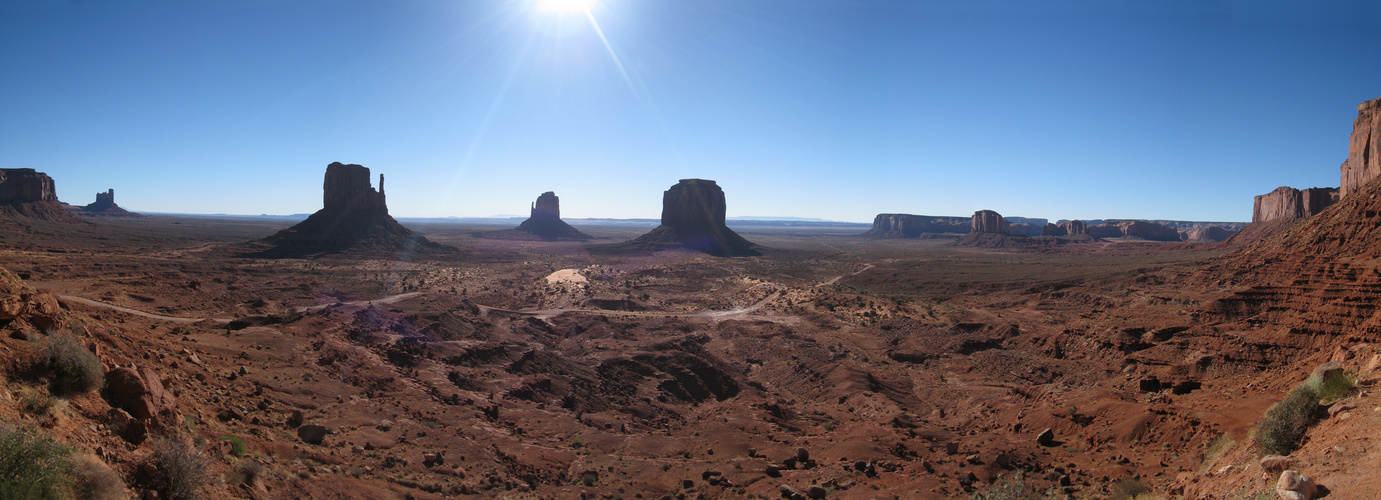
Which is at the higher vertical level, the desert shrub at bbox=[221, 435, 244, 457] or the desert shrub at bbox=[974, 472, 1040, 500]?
the desert shrub at bbox=[221, 435, 244, 457]

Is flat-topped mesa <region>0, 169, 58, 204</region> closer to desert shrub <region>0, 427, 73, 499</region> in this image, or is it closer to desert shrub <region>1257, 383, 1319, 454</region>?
desert shrub <region>0, 427, 73, 499</region>

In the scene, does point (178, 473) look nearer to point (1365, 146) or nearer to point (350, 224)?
point (1365, 146)

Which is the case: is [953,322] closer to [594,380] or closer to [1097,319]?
[1097,319]

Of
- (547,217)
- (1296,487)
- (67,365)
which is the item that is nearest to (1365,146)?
(1296,487)

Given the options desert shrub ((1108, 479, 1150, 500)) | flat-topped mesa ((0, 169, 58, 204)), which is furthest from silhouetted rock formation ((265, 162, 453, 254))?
desert shrub ((1108, 479, 1150, 500))

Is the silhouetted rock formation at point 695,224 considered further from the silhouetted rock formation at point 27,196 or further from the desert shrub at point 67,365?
the silhouetted rock formation at point 27,196
